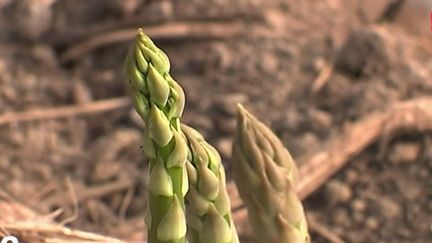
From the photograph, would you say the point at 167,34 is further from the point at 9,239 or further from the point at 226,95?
the point at 9,239

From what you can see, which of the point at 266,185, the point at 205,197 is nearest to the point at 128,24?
the point at 266,185

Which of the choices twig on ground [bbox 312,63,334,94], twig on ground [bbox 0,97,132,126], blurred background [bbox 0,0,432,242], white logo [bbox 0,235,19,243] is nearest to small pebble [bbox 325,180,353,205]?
blurred background [bbox 0,0,432,242]

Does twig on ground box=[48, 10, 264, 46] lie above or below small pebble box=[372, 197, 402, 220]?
above

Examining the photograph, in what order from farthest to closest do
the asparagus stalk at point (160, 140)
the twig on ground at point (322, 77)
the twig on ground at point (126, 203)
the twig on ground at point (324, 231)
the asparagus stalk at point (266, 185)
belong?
1. the twig on ground at point (322, 77)
2. the twig on ground at point (126, 203)
3. the twig on ground at point (324, 231)
4. the asparagus stalk at point (266, 185)
5. the asparagus stalk at point (160, 140)

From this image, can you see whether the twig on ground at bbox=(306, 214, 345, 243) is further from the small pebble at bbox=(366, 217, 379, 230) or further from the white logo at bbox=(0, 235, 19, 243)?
the white logo at bbox=(0, 235, 19, 243)

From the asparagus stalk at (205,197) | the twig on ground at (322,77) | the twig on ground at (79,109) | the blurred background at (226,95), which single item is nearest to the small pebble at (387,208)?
the blurred background at (226,95)

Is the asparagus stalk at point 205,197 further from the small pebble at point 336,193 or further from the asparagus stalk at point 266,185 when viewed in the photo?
the small pebble at point 336,193
